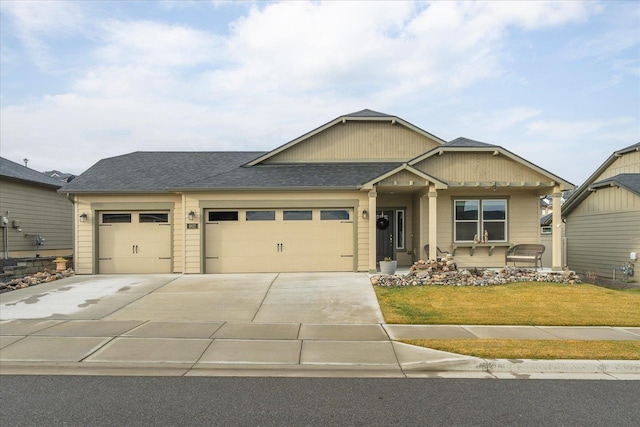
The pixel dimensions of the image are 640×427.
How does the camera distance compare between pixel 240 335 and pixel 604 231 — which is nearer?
pixel 240 335

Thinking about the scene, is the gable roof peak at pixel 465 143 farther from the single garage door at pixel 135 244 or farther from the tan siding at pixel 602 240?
the single garage door at pixel 135 244

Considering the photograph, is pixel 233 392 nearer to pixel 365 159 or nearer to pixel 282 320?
pixel 282 320

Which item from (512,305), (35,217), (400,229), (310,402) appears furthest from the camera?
(35,217)

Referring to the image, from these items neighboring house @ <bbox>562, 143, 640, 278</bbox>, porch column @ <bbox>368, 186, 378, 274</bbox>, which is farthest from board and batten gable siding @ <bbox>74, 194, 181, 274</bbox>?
neighboring house @ <bbox>562, 143, 640, 278</bbox>

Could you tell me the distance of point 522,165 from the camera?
15266 millimetres

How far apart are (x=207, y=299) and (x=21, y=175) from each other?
15.1 meters

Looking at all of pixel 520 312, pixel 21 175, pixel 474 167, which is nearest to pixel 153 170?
pixel 21 175

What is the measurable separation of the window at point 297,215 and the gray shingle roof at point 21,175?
42.9 ft

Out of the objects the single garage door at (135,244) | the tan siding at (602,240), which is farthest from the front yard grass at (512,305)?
the single garage door at (135,244)

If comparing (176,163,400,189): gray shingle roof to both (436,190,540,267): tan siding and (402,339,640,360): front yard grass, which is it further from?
(402,339,640,360): front yard grass

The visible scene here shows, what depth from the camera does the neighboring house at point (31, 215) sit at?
63.2 feet

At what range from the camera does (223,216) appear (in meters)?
15.3

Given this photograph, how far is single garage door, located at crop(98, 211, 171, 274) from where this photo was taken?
15.8 m

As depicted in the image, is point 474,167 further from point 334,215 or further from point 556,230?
point 334,215
